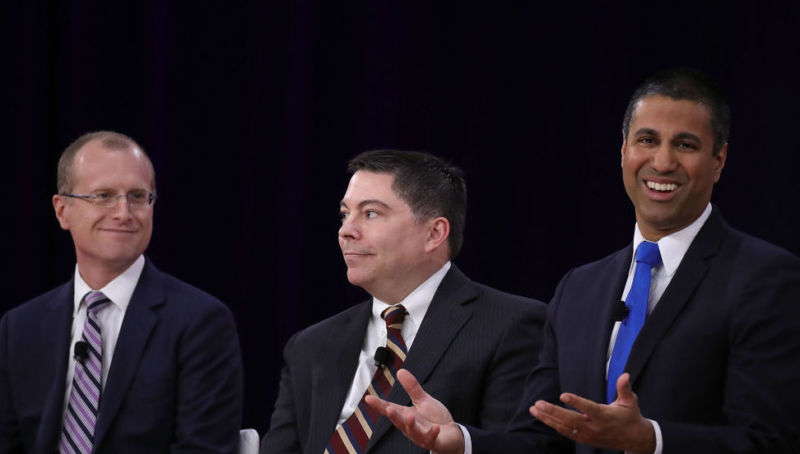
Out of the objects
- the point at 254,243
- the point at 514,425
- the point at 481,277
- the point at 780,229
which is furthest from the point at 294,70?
the point at 514,425

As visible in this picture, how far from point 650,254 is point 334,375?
3.18 feet

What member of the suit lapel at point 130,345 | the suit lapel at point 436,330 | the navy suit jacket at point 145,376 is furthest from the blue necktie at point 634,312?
the suit lapel at point 130,345

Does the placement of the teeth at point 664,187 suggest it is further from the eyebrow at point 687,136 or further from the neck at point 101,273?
the neck at point 101,273

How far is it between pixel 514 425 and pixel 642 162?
0.69 m

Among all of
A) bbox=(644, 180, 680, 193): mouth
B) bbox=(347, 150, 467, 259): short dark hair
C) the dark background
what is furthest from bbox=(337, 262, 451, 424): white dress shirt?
the dark background

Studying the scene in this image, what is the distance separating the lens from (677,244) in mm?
2592

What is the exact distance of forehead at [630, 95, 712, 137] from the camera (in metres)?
2.59

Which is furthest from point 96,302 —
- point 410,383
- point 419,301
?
point 410,383

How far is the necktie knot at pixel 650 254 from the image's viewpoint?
2.60 meters

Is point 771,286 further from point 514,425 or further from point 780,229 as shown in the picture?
point 780,229

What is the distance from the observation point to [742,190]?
430cm

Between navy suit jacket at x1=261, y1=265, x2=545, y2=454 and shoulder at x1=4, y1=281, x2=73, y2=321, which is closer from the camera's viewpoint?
navy suit jacket at x1=261, y1=265, x2=545, y2=454

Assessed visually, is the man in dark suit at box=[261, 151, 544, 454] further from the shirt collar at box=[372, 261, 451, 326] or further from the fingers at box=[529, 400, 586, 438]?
the fingers at box=[529, 400, 586, 438]

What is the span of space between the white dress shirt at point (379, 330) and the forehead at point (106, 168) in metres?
0.95
